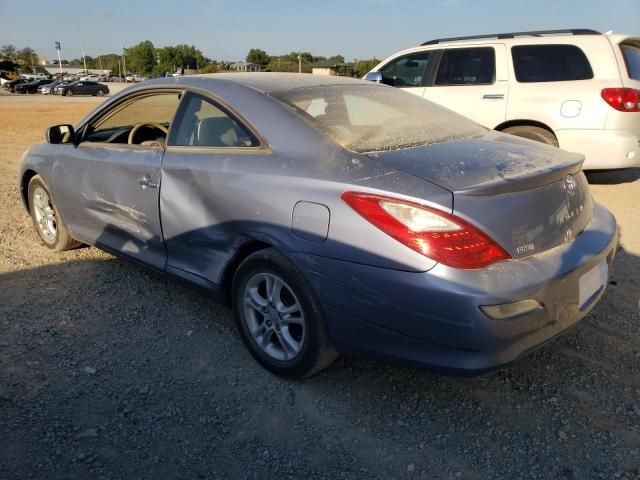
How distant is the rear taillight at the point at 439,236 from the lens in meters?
2.13

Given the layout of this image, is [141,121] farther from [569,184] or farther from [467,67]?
[467,67]

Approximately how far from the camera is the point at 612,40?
6211mm

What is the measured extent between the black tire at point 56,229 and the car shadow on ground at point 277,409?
42.1 inches

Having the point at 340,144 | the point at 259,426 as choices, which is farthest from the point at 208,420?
the point at 340,144

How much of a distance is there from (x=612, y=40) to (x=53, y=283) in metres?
6.31

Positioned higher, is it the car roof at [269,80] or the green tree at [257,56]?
the green tree at [257,56]

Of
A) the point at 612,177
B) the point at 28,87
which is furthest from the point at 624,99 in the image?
the point at 28,87

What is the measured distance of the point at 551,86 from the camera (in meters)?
6.43

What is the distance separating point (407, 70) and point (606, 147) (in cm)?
292

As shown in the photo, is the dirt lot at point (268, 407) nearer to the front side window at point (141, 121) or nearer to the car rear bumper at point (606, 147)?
the front side window at point (141, 121)

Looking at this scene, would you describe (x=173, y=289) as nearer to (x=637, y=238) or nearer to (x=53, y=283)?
(x=53, y=283)

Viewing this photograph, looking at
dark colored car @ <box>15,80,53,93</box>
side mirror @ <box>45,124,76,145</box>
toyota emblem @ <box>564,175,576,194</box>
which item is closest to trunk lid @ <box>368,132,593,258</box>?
toyota emblem @ <box>564,175,576,194</box>

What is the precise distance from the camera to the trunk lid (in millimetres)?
2197

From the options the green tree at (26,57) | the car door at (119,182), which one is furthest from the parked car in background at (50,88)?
the green tree at (26,57)
